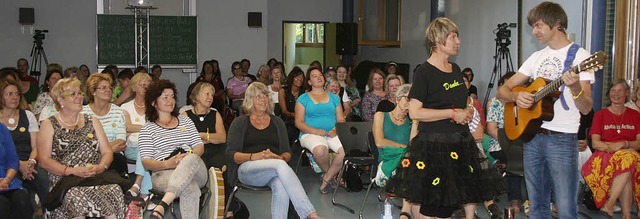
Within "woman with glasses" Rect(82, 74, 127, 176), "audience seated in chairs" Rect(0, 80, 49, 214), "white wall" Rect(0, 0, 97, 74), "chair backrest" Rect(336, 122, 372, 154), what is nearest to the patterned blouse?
"chair backrest" Rect(336, 122, 372, 154)

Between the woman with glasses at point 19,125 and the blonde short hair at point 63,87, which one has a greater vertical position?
the blonde short hair at point 63,87

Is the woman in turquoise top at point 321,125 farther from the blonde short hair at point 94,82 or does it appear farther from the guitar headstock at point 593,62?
the guitar headstock at point 593,62

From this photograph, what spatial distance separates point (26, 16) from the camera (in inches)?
495

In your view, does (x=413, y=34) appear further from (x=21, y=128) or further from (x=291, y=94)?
(x=21, y=128)

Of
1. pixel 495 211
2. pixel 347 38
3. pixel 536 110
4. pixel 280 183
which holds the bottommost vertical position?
pixel 495 211

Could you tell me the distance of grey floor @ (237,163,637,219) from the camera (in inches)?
245

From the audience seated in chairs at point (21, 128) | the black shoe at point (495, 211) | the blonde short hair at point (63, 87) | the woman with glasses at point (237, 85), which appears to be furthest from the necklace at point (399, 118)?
the woman with glasses at point (237, 85)

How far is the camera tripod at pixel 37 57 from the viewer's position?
12336 mm

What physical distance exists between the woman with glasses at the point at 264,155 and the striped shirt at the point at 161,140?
36cm

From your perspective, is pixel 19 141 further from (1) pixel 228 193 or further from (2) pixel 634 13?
(2) pixel 634 13

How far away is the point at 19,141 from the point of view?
5277mm

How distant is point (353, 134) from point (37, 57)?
7.56 m

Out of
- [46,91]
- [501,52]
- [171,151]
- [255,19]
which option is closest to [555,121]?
[171,151]

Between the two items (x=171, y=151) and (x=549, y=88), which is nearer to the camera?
(x=549, y=88)
